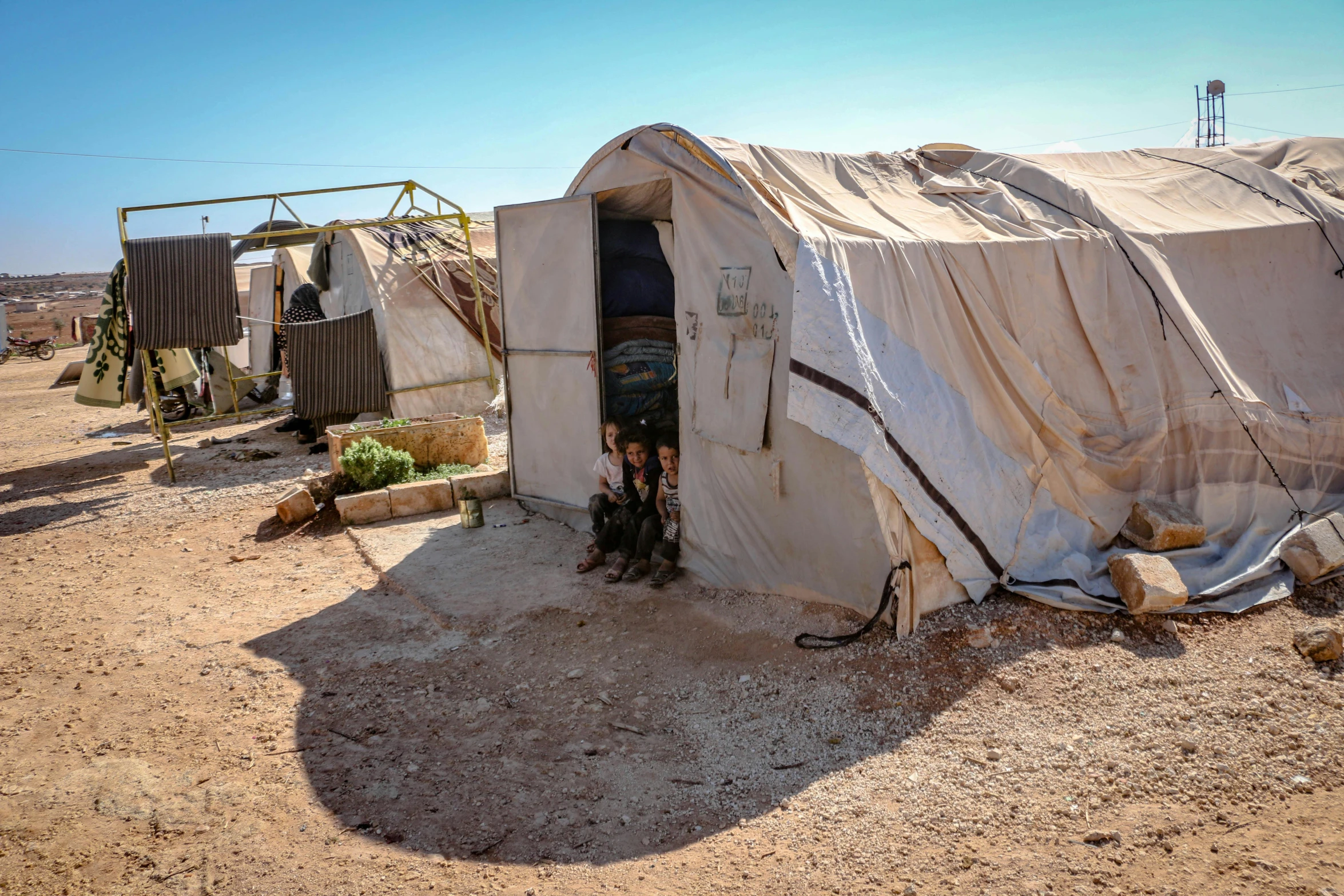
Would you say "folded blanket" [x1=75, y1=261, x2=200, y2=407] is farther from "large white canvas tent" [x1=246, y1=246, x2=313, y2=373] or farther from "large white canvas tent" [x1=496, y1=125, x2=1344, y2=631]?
"large white canvas tent" [x1=496, y1=125, x2=1344, y2=631]

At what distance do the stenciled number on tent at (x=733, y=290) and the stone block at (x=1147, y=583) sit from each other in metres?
2.48

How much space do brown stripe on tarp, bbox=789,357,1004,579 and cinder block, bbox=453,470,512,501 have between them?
4025mm

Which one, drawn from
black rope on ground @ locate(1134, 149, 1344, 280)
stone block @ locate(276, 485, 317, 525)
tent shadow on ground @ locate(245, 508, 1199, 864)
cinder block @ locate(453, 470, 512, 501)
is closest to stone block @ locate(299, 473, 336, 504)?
stone block @ locate(276, 485, 317, 525)

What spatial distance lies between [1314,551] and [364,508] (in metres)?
6.81

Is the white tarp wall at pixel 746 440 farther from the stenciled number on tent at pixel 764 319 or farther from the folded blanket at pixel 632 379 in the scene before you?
the folded blanket at pixel 632 379

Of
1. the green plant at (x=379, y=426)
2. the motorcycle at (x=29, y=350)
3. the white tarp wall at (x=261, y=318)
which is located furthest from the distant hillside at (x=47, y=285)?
the green plant at (x=379, y=426)

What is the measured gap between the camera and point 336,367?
34.1ft

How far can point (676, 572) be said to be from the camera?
18.7 feet

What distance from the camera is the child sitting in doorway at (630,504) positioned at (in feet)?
19.3

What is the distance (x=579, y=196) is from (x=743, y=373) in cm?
223

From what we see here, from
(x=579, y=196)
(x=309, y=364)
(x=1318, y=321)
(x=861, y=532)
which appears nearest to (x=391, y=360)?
(x=309, y=364)

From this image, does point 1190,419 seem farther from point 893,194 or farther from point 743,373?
point 743,373

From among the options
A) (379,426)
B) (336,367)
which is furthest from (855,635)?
(336,367)

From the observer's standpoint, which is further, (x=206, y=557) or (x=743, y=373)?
(x=206, y=557)
